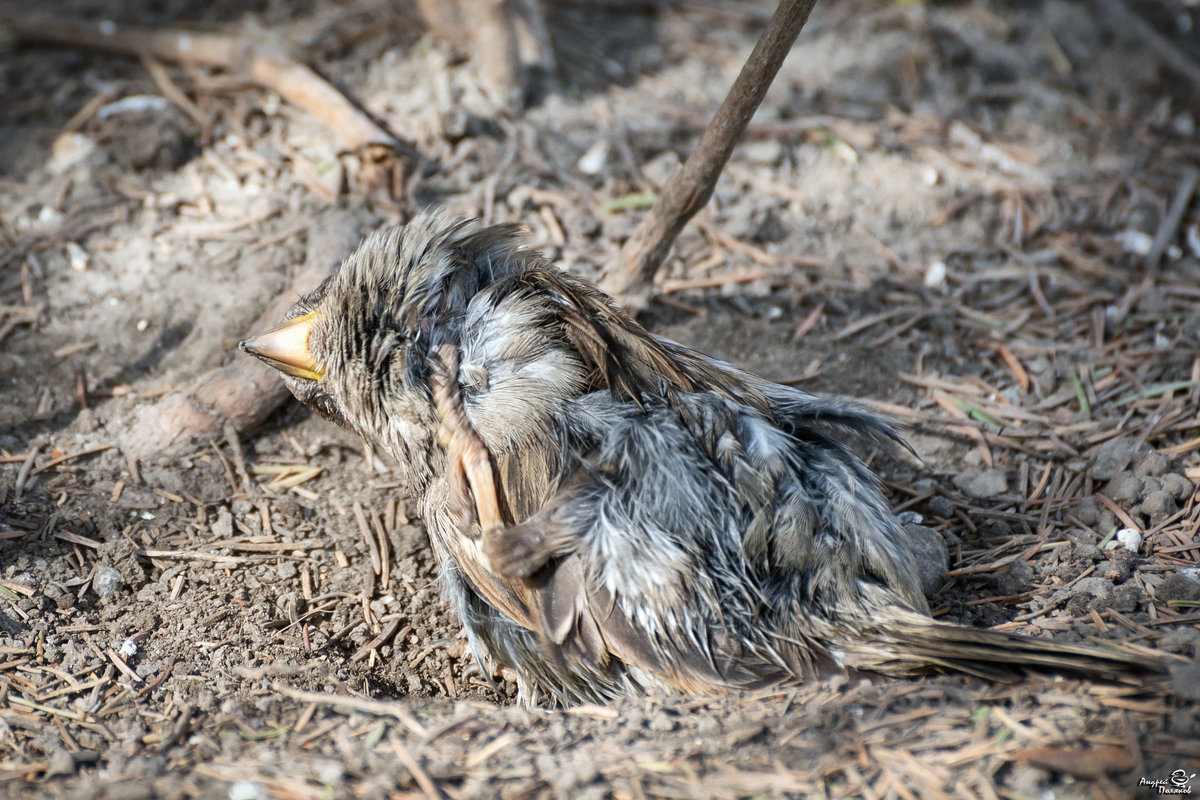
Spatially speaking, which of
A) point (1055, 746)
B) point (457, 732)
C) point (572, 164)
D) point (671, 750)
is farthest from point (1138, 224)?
point (457, 732)

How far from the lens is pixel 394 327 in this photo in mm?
2730

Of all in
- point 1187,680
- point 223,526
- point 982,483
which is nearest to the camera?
point 1187,680

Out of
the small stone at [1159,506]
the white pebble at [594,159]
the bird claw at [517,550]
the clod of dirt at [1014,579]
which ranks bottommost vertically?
the clod of dirt at [1014,579]

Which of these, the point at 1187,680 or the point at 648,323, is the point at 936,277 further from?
the point at 1187,680

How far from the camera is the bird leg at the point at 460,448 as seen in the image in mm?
2531

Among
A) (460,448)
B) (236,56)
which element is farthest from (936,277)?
(236,56)

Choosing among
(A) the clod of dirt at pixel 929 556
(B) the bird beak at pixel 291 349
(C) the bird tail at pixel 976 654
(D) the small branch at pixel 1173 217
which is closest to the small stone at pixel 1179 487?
(A) the clod of dirt at pixel 929 556

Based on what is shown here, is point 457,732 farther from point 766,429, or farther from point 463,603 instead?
point 766,429

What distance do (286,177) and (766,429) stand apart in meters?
2.66

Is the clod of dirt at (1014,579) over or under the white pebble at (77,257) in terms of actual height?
under

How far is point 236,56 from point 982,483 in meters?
3.93

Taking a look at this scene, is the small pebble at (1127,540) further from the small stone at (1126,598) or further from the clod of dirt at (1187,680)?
the clod of dirt at (1187,680)

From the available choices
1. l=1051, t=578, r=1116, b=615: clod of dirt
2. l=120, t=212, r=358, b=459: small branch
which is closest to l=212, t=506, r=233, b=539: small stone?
l=120, t=212, r=358, b=459: small branch

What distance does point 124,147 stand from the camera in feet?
13.6
